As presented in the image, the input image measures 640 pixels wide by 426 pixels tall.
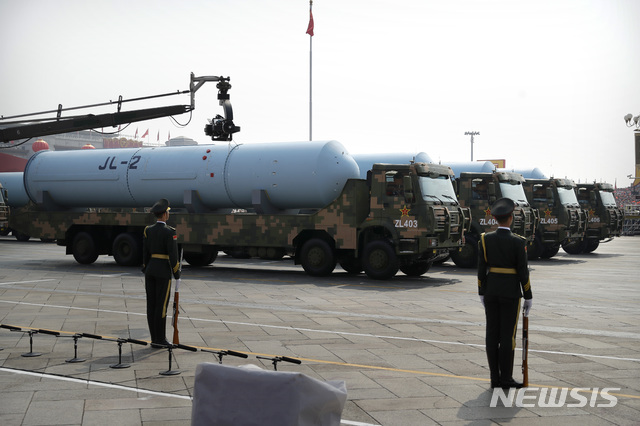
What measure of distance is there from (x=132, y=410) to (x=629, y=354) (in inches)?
235

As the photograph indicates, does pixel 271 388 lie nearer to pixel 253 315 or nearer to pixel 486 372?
pixel 486 372

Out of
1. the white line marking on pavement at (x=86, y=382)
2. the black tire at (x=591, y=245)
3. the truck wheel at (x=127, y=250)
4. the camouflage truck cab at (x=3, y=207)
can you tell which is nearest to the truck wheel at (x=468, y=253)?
the truck wheel at (x=127, y=250)

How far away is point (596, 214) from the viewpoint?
1219 inches

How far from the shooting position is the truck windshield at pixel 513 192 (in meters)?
23.5

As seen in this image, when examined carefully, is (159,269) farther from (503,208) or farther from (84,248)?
(84,248)

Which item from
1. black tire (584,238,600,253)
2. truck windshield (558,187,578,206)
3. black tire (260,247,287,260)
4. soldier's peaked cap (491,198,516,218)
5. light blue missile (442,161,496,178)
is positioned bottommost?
black tire (584,238,600,253)

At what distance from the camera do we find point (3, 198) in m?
34.7

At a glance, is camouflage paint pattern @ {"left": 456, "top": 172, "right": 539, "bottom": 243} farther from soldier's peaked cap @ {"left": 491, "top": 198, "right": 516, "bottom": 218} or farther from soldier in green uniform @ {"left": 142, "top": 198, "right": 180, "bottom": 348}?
soldier's peaked cap @ {"left": 491, "top": 198, "right": 516, "bottom": 218}

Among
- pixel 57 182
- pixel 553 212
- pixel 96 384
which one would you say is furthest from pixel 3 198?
pixel 96 384

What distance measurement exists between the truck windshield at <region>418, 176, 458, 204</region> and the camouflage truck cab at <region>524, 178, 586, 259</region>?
26.3 feet

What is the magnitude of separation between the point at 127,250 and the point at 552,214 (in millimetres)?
14777

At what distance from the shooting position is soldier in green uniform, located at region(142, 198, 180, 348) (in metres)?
9.59

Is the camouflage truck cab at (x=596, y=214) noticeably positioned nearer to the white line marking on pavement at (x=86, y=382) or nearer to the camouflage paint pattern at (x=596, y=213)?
the camouflage paint pattern at (x=596, y=213)
